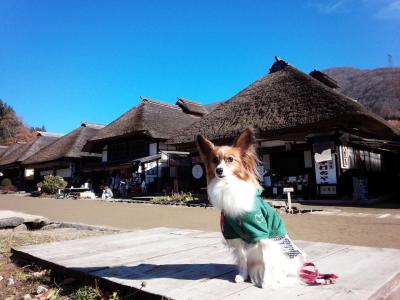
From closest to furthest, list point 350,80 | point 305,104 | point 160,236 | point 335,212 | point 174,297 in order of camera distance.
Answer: point 174,297 → point 160,236 → point 335,212 → point 305,104 → point 350,80

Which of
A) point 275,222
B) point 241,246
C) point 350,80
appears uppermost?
point 350,80

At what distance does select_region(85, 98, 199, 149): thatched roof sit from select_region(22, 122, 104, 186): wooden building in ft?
12.1

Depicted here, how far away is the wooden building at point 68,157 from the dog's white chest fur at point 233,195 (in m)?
27.0

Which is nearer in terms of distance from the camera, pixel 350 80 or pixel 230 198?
pixel 230 198

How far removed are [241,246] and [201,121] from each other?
625 inches

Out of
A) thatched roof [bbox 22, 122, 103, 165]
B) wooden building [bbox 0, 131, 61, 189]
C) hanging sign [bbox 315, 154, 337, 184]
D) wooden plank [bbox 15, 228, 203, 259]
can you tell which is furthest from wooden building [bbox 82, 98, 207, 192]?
wooden plank [bbox 15, 228, 203, 259]

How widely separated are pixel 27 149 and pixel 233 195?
3935cm

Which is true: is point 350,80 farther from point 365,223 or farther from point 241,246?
point 241,246

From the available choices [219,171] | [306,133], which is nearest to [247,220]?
[219,171]

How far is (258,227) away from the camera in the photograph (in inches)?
83.7

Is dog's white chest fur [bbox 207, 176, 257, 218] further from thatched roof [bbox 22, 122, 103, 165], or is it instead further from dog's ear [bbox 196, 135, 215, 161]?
thatched roof [bbox 22, 122, 103, 165]

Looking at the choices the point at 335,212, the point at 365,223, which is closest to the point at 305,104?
the point at 335,212

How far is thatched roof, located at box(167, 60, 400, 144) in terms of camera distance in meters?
12.5

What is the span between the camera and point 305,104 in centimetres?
1362
